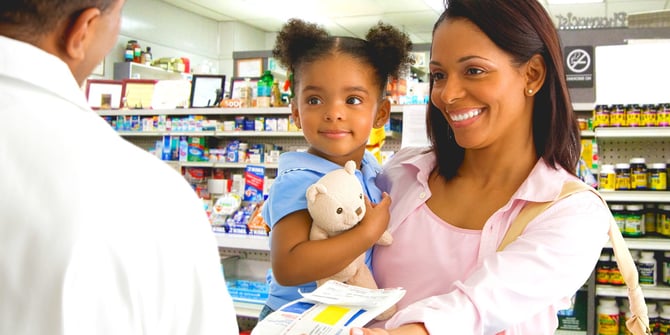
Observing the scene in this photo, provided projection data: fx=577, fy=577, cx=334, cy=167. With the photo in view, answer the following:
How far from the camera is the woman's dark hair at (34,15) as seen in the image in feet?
2.04

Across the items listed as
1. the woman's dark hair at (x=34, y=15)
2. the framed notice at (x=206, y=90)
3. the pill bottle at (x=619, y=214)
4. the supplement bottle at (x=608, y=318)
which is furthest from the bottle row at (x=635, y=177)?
the woman's dark hair at (x=34, y=15)

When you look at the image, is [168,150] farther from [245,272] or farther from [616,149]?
[616,149]

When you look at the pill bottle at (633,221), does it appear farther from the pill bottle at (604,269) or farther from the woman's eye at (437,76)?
the woman's eye at (437,76)

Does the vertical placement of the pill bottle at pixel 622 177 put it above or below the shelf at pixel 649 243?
above

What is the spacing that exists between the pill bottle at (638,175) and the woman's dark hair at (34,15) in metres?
3.42

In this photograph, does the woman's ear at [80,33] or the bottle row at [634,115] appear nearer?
the woman's ear at [80,33]

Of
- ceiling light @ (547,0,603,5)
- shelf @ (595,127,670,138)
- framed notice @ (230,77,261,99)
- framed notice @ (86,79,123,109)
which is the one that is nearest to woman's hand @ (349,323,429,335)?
shelf @ (595,127,670,138)

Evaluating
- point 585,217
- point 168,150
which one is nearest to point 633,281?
point 585,217

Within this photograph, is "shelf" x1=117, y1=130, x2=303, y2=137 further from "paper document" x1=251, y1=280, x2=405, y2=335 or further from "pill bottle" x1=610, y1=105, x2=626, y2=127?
"paper document" x1=251, y1=280, x2=405, y2=335

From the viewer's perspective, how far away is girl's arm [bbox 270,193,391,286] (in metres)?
1.29

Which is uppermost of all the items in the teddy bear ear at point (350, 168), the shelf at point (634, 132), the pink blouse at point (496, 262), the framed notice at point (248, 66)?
the framed notice at point (248, 66)

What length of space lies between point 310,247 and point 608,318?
2.90 metres

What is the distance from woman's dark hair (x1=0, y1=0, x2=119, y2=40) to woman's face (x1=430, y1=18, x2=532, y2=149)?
0.91m

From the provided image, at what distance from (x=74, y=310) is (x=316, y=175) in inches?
36.2
